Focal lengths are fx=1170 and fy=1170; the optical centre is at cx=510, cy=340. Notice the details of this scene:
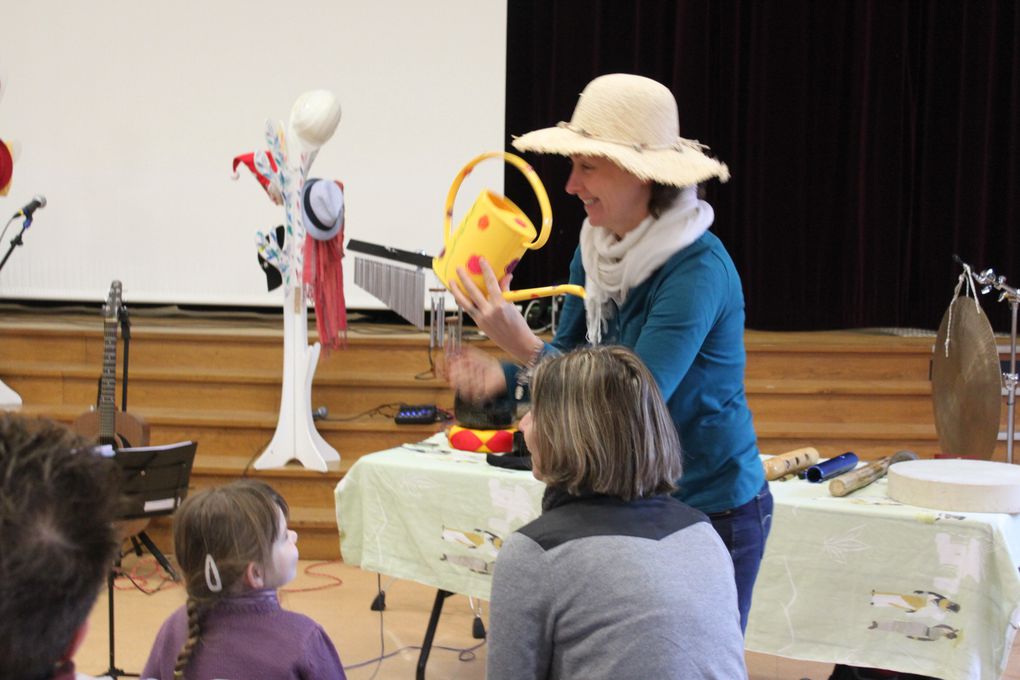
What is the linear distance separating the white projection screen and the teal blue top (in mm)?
4340

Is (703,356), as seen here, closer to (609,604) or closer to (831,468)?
(609,604)

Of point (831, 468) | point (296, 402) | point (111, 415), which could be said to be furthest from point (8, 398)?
point (831, 468)

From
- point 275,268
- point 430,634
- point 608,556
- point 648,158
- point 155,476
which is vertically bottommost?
point 430,634

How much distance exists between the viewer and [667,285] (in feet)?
5.96

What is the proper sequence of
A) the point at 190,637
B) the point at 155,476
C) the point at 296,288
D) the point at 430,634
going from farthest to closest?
the point at 296,288 < the point at 155,476 < the point at 430,634 < the point at 190,637

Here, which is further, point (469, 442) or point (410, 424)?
point (410, 424)

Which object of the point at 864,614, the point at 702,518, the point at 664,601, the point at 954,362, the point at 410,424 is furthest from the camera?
the point at 410,424

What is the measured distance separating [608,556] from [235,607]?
0.63m

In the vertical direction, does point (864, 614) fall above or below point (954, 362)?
below

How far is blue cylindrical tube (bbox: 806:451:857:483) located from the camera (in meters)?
2.90

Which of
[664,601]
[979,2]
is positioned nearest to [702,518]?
[664,601]

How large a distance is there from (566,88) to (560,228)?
77cm

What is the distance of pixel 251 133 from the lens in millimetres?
A: 6297

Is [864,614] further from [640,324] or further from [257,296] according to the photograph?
[257,296]
